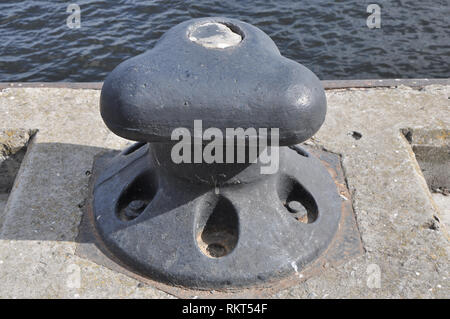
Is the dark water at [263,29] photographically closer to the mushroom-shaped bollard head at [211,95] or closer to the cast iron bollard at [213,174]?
the cast iron bollard at [213,174]

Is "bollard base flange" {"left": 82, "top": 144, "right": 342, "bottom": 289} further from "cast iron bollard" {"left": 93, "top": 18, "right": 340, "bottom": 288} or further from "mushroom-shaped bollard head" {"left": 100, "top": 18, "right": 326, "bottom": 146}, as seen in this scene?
"mushroom-shaped bollard head" {"left": 100, "top": 18, "right": 326, "bottom": 146}

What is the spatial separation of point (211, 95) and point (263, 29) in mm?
5805

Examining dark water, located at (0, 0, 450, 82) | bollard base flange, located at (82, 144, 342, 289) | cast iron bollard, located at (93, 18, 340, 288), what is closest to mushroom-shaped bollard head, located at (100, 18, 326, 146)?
cast iron bollard, located at (93, 18, 340, 288)

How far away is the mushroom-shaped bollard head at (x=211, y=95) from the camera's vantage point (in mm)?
2322

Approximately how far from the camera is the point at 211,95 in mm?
2322

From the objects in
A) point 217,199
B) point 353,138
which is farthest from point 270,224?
point 353,138

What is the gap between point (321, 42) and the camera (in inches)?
301

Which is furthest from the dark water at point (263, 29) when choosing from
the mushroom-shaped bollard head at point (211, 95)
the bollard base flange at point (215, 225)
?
the mushroom-shaped bollard head at point (211, 95)

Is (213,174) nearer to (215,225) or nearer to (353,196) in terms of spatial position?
(215,225)

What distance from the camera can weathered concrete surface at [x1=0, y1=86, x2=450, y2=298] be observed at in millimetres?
2645

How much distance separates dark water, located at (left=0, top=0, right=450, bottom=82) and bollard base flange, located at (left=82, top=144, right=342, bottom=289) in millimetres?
4338

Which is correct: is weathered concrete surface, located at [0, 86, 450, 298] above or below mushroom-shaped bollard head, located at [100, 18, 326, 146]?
below

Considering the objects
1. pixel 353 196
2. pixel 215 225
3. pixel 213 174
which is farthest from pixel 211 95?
pixel 353 196

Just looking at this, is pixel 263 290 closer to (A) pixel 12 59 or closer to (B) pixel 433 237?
(B) pixel 433 237
